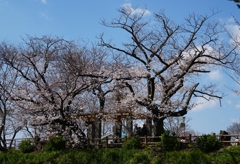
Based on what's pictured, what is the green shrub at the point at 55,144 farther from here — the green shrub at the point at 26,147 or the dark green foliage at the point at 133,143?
the dark green foliage at the point at 133,143

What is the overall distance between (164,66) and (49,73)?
26.6 feet

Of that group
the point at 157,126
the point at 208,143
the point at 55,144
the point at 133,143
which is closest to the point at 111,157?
the point at 133,143

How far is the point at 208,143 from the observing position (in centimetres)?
1510

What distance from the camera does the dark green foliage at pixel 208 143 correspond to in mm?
15109

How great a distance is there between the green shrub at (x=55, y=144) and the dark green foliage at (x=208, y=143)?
8499 millimetres

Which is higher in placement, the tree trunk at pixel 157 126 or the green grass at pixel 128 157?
the tree trunk at pixel 157 126

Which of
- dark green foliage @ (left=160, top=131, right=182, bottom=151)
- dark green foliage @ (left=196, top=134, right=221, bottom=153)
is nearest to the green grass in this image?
dark green foliage @ (left=160, top=131, right=182, bottom=151)

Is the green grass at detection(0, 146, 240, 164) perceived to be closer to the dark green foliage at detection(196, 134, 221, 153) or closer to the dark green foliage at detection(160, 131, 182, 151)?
the dark green foliage at detection(160, 131, 182, 151)

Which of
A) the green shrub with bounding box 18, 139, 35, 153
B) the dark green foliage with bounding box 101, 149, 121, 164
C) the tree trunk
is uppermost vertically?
the tree trunk

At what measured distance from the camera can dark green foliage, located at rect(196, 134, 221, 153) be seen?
15109mm

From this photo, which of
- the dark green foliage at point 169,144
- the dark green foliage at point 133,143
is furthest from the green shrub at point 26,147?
the dark green foliage at point 169,144

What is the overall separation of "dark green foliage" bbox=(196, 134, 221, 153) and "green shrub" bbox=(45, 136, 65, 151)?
8.50m

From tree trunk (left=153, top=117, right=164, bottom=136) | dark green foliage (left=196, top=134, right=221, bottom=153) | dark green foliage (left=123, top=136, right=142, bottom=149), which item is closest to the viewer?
dark green foliage (left=196, top=134, right=221, bottom=153)

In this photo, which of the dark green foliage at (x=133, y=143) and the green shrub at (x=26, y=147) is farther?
the green shrub at (x=26, y=147)
